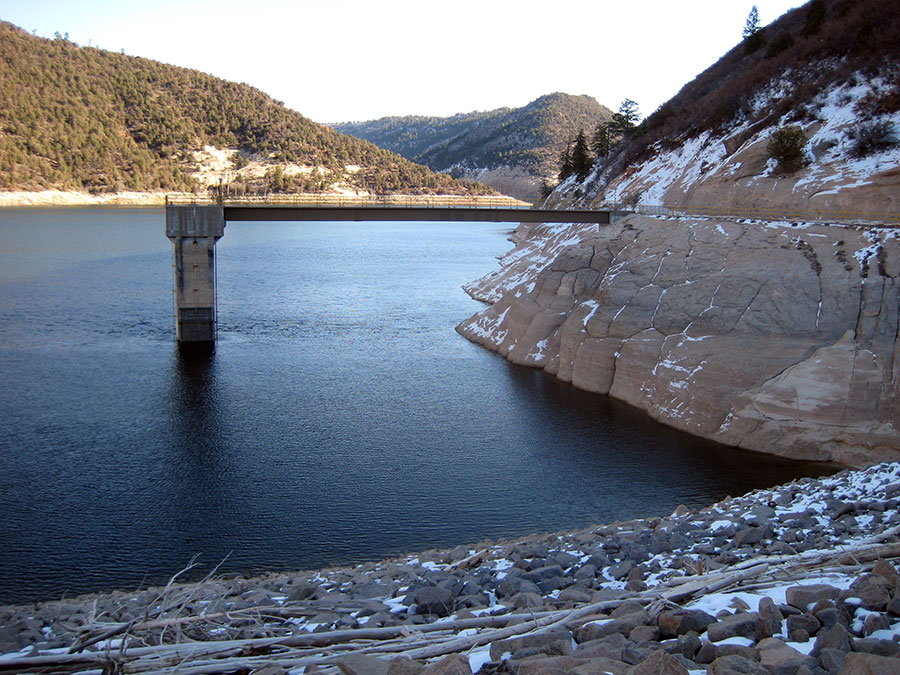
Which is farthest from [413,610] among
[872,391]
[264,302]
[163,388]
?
[264,302]

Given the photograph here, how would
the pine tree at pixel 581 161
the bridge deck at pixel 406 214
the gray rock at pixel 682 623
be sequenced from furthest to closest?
the pine tree at pixel 581 161
the bridge deck at pixel 406 214
the gray rock at pixel 682 623

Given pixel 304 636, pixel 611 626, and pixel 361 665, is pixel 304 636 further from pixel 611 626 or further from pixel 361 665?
pixel 611 626

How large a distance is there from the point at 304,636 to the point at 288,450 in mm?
18601

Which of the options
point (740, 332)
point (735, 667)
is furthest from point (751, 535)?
point (740, 332)

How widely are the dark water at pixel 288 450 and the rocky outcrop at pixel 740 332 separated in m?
1.84

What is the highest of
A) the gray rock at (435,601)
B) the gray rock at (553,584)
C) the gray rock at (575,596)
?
the gray rock at (575,596)

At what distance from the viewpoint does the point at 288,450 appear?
29594 mm

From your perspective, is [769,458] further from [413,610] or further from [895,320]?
[413,610]

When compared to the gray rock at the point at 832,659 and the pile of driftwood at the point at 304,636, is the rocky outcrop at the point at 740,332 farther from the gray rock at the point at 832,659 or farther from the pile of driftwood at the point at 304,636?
the gray rock at the point at 832,659

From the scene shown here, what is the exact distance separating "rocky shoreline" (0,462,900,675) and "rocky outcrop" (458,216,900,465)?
1333 centimetres

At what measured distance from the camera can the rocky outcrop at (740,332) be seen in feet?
104

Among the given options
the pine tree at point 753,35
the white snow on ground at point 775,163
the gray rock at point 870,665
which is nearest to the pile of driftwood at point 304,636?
the gray rock at point 870,665

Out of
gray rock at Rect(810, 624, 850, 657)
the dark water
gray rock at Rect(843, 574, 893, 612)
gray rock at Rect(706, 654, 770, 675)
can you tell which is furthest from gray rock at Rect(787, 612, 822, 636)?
the dark water

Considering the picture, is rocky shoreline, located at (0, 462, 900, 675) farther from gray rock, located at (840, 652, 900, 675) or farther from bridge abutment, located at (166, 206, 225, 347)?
bridge abutment, located at (166, 206, 225, 347)
